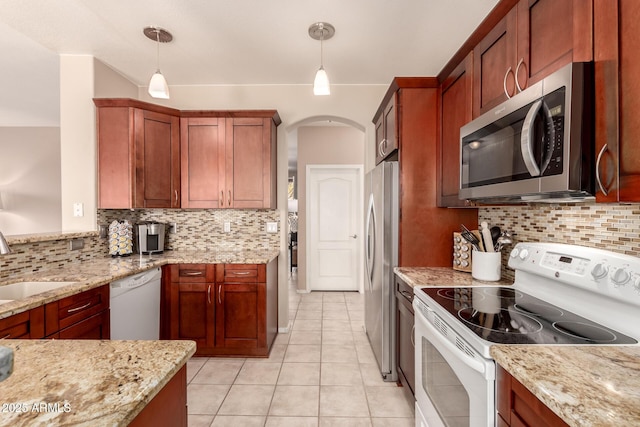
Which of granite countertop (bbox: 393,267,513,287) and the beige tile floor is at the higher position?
granite countertop (bbox: 393,267,513,287)

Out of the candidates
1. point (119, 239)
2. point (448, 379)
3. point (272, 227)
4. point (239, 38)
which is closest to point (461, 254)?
point (448, 379)

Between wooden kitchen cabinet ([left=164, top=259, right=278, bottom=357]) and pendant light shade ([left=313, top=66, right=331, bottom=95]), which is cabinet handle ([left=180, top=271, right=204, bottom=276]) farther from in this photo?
pendant light shade ([left=313, top=66, right=331, bottom=95])

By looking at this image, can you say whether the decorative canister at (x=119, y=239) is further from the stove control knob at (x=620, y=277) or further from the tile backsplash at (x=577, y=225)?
the stove control knob at (x=620, y=277)

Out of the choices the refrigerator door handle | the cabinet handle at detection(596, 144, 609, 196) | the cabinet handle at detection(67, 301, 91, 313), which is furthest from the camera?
the refrigerator door handle

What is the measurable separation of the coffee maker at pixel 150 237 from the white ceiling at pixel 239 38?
1504 mm

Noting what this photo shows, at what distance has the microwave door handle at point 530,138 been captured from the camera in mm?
1089

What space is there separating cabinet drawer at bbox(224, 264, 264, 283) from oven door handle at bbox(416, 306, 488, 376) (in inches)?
59.6

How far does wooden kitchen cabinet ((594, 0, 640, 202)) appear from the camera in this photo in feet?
2.76

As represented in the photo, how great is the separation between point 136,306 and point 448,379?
86.0 inches

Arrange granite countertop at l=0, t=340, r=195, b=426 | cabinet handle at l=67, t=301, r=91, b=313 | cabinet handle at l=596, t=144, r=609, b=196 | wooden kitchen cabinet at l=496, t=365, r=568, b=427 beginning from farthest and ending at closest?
cabinet handle at l=67, t=301, r=91, b=313
cabinet handle at l=596, t=144, r=609, b=196
wooden kitchen cabinet at l=496, t=365, r=568, b=427
granite countertop at l=0, t=340, r=195, b=426

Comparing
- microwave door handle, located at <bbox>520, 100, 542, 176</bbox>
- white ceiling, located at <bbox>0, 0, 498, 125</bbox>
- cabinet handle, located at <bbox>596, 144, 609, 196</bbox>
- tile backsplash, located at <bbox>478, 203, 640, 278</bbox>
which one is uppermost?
white ceiling, located at <bbox>0, 0, 498, 125</bbox>

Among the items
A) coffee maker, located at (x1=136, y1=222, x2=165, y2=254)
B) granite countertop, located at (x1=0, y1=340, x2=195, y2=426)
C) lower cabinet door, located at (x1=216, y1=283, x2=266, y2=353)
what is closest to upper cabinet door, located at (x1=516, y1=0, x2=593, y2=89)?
granite countertop, located at (x1=0, y1=340, x2=195, y2=426)

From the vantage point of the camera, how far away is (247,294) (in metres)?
2.71

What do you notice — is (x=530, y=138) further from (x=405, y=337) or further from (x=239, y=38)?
(x=239, y=38)
